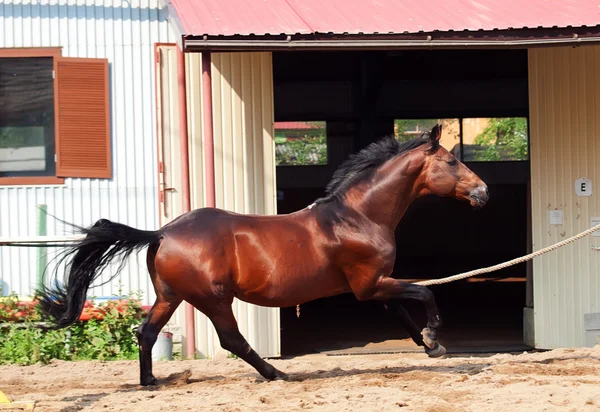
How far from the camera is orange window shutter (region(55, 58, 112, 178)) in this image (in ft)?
29.7

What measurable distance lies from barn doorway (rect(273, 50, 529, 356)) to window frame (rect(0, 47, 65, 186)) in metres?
4.15

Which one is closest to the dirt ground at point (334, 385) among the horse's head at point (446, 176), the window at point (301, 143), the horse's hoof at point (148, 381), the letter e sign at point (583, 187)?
the horse's hoof at point (148, 381)

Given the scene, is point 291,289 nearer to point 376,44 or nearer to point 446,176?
point 446,176

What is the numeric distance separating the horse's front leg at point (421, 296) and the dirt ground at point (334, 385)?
0.31 metres

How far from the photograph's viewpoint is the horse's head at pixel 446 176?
7.05m

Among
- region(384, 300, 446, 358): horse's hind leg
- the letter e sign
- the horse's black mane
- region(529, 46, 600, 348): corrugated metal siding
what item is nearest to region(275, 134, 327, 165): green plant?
region(529, 46, 600, 348): corrugated metal siding

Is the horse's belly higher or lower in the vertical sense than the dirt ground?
higher

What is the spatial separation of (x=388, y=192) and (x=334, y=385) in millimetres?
1596

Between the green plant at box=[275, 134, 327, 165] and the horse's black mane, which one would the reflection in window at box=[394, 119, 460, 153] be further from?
the horse's black mane

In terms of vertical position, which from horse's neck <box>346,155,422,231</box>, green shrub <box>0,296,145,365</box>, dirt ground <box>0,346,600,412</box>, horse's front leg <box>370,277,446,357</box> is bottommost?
dirt ground <box>0,346,600,412</box>

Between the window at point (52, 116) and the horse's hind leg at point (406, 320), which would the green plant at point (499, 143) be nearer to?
the window at point (52, 116)

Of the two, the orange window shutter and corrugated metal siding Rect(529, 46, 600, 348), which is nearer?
the orange window shutter

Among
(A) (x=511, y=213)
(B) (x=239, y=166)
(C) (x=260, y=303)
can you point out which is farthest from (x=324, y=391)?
(A) (x=511, y=213)

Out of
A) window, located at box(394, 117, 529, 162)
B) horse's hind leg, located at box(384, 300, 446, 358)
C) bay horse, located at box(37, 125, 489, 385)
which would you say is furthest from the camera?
window, located at box(394, 117, 529, 162)
